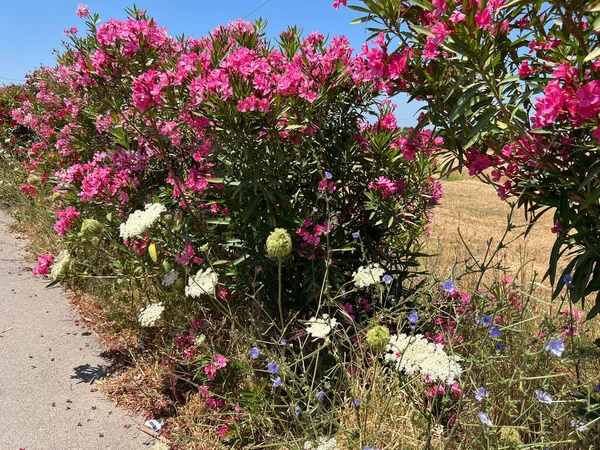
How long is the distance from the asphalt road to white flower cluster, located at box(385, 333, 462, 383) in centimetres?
169

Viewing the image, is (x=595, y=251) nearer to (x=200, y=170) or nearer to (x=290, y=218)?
(x=290, y=218)

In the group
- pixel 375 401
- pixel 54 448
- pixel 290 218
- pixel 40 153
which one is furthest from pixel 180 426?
pixel 40 153

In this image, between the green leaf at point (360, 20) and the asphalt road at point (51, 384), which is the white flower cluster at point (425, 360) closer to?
the green leaf at point (360, 20)

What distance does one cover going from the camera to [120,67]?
320 centimetres

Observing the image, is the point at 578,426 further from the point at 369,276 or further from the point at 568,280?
the point at 369,276

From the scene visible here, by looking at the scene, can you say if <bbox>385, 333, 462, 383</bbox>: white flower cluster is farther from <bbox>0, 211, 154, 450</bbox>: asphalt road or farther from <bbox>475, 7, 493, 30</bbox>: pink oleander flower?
<bbox>0, 211, 154, 450</bbox>: asphalt road

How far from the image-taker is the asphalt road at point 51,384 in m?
2.52

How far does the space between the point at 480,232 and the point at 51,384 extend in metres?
9.58

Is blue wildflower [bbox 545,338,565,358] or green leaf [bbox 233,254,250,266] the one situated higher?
green leaf [bbox 233,254,250,266]

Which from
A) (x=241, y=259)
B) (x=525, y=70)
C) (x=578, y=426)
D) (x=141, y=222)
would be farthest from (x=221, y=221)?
(x=578, y=426)

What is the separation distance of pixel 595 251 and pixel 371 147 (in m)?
1.49

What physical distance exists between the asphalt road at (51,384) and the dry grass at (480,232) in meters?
3.61

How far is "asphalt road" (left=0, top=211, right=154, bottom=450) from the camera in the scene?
252 cm

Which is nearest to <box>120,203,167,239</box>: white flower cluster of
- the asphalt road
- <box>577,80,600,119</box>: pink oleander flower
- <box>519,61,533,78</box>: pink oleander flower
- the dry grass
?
the asphalt road
